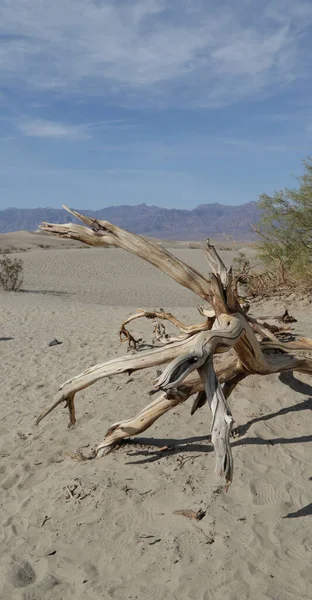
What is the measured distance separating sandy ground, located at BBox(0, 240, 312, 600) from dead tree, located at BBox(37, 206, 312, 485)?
0.57m

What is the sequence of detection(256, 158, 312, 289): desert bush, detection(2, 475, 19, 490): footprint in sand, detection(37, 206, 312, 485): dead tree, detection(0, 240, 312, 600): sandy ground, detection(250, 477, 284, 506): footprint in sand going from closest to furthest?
detection(0, 240, 312, 600): sandy ground < detection(37, 206, 312, 485): dead tree < detection(250, 477, 284, 506): footprint in sand < detection(2, 475, 19, 490): footprint in sand < detection(256, 158, 312, 289): desert bush

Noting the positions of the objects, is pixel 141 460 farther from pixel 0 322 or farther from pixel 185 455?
pixel 0 322

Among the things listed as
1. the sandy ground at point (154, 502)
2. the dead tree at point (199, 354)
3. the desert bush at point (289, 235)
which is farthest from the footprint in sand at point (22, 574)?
the desert bush at point (289, 235)

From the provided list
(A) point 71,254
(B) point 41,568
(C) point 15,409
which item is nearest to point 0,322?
(C) point 15,409

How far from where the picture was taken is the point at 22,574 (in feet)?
13.5

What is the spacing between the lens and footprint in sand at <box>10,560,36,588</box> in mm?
4027

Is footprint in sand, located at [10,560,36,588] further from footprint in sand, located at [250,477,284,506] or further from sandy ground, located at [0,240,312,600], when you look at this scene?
footprint in sand, located at [250,477,284,506]

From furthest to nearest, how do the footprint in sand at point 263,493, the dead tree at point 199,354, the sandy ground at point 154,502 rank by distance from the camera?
the footprint in sand at point 263,493, the dead tree at point 199,354, the sandy ground at point 154,502

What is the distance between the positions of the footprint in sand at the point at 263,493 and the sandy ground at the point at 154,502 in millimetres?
13

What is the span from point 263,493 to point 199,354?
5.09 feet

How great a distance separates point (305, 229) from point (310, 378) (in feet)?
20.3

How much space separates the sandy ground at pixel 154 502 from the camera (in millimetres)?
3928

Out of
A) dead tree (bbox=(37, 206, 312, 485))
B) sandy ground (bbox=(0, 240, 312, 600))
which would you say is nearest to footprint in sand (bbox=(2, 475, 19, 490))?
sandy ground (bbox=(0, 240, 312, 600))

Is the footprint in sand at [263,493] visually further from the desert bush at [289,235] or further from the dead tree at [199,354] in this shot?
the desert bush at [289,235]
